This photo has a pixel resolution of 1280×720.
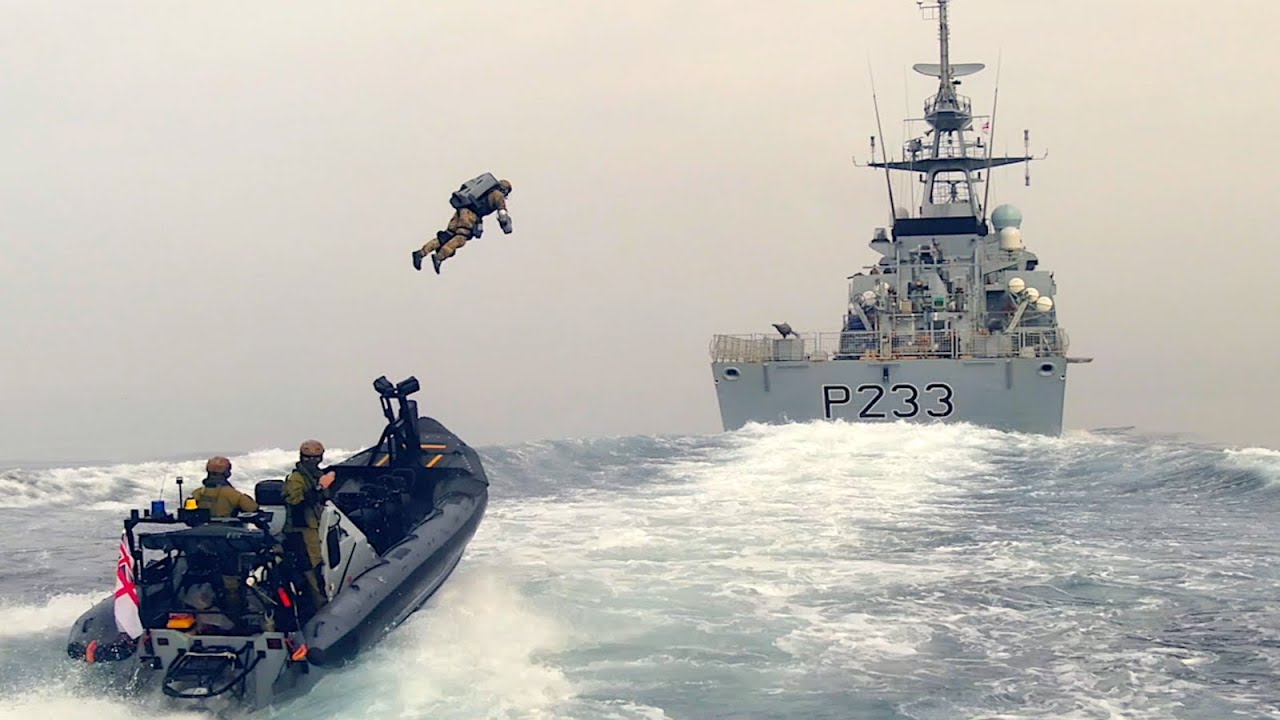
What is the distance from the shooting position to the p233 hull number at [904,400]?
34.0 metres

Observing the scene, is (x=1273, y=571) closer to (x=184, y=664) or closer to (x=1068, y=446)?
(x=184, y=664)

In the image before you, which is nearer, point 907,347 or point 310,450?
point 310,450

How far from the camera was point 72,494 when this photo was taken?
75.2 feet

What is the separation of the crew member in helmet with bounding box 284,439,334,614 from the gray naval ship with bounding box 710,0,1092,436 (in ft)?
83.1

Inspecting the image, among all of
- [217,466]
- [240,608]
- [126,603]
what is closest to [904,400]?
[217,466]

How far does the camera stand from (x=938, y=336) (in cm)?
3625

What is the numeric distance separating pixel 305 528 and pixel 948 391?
85.5 feet

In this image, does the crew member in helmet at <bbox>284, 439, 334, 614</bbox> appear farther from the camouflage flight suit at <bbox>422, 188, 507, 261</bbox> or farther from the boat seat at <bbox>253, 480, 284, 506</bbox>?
the camouflage flight suit at <bbox>422, 188, 507, 261</bbox>

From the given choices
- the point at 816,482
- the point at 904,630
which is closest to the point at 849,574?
the point at 904,630

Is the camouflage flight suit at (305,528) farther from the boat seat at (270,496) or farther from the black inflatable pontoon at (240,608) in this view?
the boat seat at (270,496)

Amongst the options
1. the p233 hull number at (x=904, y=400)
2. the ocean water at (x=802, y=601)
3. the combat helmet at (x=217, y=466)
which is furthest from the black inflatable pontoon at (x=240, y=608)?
the p233 hull number at (x=904, y=400)

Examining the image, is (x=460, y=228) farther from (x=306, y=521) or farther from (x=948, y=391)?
(x=948, y=391)

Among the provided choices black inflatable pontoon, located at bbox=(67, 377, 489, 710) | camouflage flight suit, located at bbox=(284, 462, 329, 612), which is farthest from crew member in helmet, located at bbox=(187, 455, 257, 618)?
camouflage flight suit, located at bbox=(284, 462, 329, 612)

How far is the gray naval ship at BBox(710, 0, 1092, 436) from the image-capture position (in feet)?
111
